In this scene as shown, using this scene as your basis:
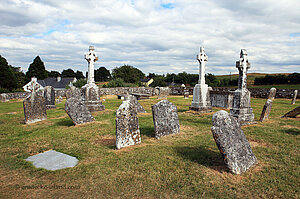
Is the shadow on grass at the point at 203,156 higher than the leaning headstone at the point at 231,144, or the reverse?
the leaning headstone at the point at 231,144

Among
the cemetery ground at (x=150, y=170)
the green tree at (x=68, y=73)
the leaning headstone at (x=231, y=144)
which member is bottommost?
the cemetery ground at (x=150, y=170)

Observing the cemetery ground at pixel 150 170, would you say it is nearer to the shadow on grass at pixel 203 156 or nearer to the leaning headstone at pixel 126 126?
the shadow on grass at pixel 203 156

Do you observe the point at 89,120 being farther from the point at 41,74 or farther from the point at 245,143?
the point at 41,74

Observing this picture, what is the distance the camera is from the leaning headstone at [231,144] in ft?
13.1

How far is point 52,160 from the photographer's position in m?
4.85

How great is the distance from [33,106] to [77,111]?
2.75 metres

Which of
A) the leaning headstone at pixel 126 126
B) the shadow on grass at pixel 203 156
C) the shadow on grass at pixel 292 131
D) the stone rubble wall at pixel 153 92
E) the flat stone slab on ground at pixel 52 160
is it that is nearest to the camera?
the shadow on grass at pixel 203 156

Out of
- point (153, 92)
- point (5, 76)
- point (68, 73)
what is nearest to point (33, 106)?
point (153, 92)

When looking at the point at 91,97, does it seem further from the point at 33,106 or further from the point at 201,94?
the point at 201,94

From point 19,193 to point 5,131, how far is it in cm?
587

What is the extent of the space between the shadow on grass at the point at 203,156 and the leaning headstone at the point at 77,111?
512cm

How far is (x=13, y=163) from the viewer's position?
4730 millimetres

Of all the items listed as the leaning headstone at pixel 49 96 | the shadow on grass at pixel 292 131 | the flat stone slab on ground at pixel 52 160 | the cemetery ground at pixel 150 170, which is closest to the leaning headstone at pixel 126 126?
the cemetery ground at pixel 150 170

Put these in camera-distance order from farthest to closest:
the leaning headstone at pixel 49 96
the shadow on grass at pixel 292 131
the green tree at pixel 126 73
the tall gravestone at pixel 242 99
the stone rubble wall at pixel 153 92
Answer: the green tree at pixel 126 73
the stone rubble wall at pixel 153 92
the leaning headstone at pixel 49 96
the tall gravestone at pixel 242 99
the shadow on grass at pixel 292 131
